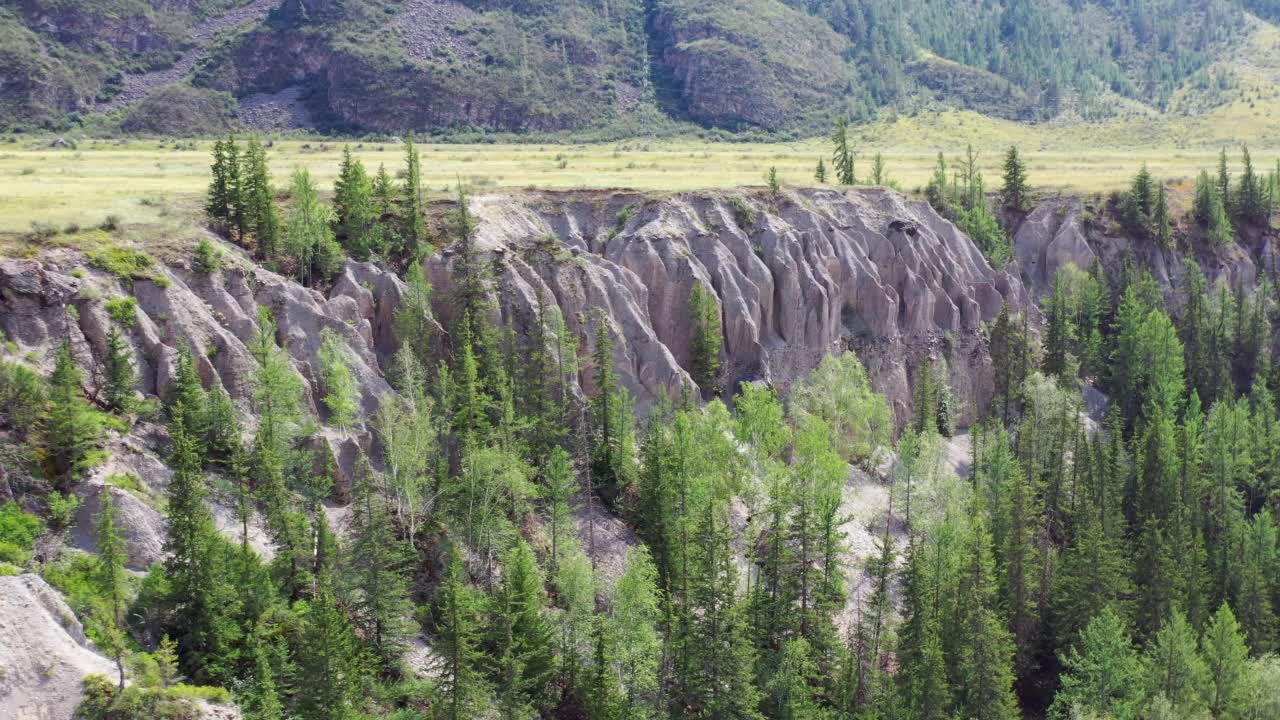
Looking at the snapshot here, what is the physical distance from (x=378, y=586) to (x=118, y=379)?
1762 cm

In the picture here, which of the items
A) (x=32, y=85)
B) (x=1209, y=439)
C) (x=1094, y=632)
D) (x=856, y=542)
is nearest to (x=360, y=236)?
(x=856, y=542)

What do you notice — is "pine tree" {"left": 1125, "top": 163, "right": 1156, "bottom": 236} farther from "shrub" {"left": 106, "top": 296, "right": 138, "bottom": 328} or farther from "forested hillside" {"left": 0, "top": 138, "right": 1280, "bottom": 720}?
"shrub" {"left": 106, "top": 296, "right": 138, "bottom": 328}

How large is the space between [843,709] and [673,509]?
1468cm

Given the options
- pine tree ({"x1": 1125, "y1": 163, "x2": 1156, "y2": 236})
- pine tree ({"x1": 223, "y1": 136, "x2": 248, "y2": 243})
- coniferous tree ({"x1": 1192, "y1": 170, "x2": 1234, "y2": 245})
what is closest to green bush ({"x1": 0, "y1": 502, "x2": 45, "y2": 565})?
pine tree ({"x1": 223, "y1": 136, "x2": 248, "y2": 243})

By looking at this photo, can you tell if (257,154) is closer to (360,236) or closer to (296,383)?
(360,236)

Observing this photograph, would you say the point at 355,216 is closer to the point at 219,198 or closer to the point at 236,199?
the point at 236,199

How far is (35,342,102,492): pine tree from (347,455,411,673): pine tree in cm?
1333

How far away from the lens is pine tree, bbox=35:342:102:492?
188ft

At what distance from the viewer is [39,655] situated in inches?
1839

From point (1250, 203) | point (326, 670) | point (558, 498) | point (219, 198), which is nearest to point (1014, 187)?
point (1250, 203)

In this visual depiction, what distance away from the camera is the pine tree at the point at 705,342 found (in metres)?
92.3

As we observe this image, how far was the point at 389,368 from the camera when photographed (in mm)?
78438

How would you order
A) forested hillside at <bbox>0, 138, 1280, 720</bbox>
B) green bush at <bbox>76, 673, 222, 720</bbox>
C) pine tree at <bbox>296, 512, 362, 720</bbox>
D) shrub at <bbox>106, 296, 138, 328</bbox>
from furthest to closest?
1. shrub at <bbox>106, 296, 138, 328</bbox>
2. forested hillside at <bbox>0, 138, 1280, 720</bbox>
3. pine tree at <bbox>296, 512, 362, 720</bbox>
4. green bush at <bbox>76, 673, 222, 720</bbox>

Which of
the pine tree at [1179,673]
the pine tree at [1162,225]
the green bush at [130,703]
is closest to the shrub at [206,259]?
the green bush at [130,703]
